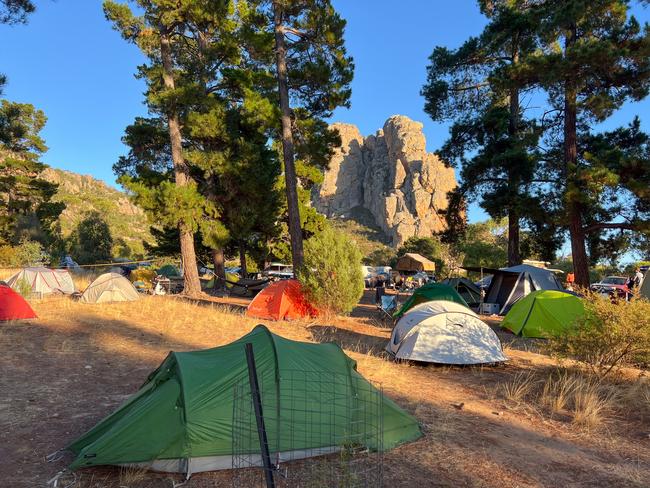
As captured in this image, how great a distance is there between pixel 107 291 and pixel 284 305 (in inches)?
264

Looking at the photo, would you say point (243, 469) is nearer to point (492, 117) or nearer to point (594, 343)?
point (594, 343)

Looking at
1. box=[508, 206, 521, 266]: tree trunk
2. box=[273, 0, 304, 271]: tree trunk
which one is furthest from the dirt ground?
box=[508, 206, 521, 266]: tree trunk

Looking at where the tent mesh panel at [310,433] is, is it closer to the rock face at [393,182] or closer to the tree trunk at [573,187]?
the tree trunk at [573,187]

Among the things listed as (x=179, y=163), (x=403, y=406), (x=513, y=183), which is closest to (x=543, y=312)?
(x=403, y=406)

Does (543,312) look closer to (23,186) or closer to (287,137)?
(287,137)

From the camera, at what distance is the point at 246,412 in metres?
4.36

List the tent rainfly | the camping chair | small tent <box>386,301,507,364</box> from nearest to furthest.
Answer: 1. small tent <box>386,301,507,364</box>
2. the camping chair
3. the tent rainfly

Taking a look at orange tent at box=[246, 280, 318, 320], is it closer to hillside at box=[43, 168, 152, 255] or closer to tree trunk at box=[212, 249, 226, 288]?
tree trunk at box=[212, 249, 226, 288]

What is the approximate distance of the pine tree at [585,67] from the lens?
1320 cm

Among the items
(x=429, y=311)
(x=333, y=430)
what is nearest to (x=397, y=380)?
(x=429, y=311)

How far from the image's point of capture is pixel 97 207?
73000 millimetres

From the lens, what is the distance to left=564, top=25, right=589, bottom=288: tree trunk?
14125 mm

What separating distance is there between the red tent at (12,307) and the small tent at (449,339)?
912 cm

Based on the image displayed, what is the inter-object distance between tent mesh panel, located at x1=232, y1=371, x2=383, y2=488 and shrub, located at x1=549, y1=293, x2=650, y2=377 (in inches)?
162
